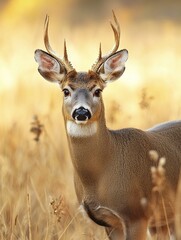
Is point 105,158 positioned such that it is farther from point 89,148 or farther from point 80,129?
point 80,129

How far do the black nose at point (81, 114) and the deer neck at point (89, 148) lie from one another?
239 mm

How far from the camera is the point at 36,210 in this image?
32.7 feet

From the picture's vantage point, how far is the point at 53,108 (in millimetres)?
12164

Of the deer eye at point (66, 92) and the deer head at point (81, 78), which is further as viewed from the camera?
the deer eye at point (66, 92)

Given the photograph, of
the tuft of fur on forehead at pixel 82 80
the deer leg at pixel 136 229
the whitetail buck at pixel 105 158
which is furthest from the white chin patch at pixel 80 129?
the deer leg at pixel 136 229

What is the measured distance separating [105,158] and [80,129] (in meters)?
0.38

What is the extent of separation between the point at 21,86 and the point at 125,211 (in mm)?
5713

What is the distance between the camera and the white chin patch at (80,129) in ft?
27.9

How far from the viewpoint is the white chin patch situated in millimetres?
8500

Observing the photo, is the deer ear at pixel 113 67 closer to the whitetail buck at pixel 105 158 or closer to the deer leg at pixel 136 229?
the whitetail buck at pixel 105 158

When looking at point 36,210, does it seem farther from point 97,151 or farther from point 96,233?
point 97,151

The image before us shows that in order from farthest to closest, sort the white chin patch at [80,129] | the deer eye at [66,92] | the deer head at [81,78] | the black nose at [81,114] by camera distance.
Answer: the deer eye at [66,92] → the white chin patch at [80,129] → the deer head at [81,78] → the black nose at [81,114]

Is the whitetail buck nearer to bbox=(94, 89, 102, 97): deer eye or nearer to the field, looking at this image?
bbox=(94, 89, 102, 97): deer eye

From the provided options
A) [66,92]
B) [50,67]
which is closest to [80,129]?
[66,92]
